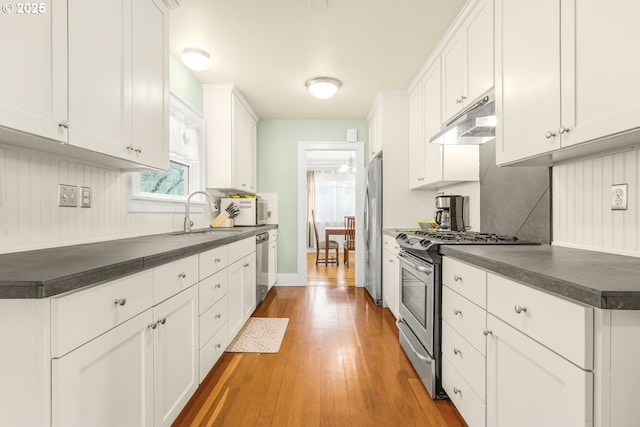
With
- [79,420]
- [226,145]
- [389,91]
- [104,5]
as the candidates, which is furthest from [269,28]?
[79,420]

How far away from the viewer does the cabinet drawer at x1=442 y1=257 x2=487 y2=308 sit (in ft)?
4.47

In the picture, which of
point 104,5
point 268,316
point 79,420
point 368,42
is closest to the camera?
point 79,420

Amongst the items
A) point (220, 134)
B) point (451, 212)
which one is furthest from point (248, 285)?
point (451, 212)

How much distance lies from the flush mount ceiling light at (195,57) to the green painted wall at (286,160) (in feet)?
6.54

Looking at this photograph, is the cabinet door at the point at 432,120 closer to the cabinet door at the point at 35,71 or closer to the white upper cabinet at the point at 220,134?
the white upper cabinet at the point at 220,134

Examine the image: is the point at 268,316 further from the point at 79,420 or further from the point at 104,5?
the point at 104,5

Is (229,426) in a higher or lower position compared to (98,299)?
lower

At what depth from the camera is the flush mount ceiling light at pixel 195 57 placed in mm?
2654

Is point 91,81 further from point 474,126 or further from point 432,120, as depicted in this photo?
point 432,120

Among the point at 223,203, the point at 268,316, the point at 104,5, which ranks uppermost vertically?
the point at 104,5

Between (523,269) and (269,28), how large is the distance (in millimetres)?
2330

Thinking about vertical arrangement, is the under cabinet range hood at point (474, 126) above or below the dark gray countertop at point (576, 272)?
above

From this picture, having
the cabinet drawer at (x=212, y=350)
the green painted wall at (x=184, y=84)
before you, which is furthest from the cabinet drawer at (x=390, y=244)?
the green painted wall at (x=184, y=84)

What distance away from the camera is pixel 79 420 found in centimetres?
92
